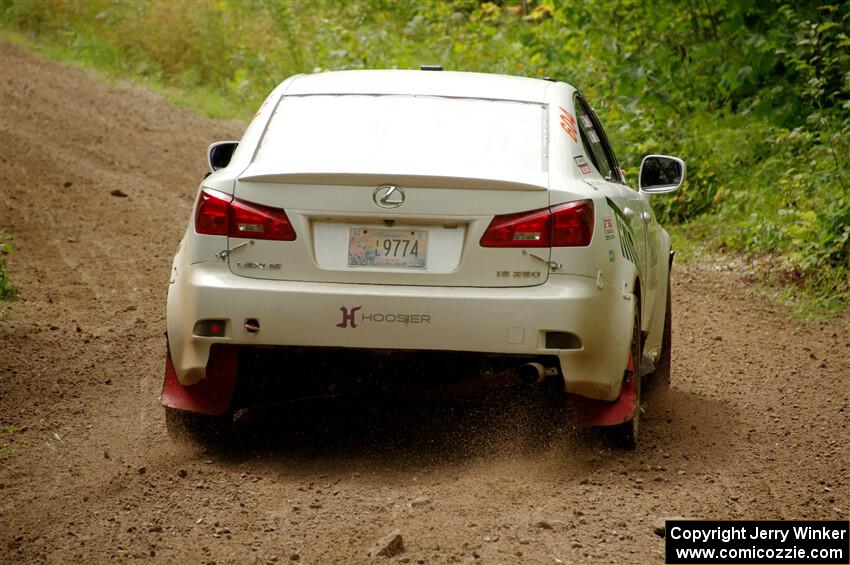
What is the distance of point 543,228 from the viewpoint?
4883 millimetres

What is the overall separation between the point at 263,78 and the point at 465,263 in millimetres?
15527

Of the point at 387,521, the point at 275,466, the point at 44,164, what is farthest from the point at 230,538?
the point at 44,164

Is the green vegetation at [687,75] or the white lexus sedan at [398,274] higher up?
the white lexus sedan at [398,274]

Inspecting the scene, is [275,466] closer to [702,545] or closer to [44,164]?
[702,545]

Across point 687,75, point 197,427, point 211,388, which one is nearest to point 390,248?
point 211,388

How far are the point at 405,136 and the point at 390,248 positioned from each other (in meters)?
0.59

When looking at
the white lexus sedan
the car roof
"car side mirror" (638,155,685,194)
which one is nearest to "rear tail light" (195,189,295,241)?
the white lexus sedan

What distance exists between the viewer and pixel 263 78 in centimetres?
1986

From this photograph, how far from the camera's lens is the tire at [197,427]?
5410 millimetres

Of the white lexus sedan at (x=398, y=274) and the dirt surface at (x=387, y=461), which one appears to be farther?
the white lexus sedan at (x=398, y=274)

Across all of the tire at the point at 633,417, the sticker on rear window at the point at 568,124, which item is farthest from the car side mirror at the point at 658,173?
the tire at the point at 633,417

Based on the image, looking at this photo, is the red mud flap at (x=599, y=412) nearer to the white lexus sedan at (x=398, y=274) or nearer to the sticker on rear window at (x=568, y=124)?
the white lexus sedan at (x=398, y=274)

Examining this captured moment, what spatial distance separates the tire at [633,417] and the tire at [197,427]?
5.31 feet

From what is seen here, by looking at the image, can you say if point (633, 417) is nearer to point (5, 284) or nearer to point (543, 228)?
point (543, 228)
